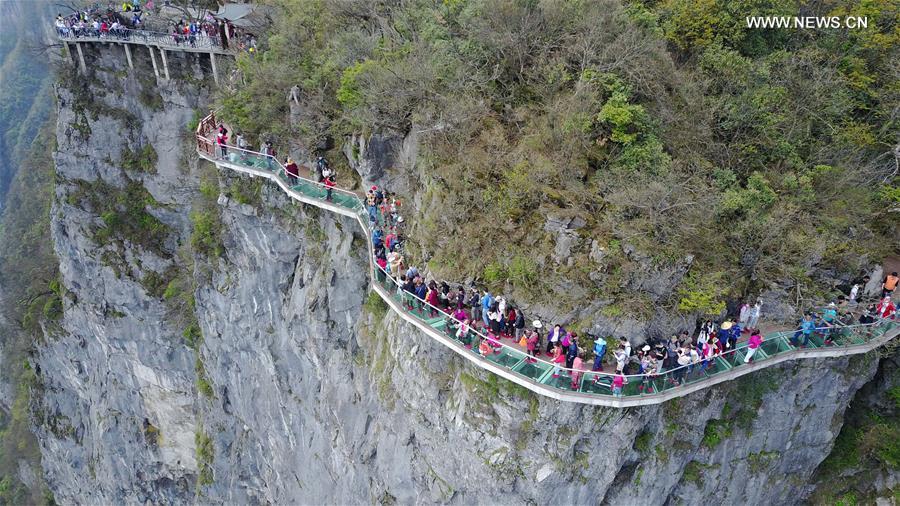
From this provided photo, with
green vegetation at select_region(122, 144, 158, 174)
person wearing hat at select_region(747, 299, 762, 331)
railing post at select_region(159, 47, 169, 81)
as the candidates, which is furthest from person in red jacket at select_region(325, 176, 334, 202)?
green vegetation at select_region(122, 144, 158, 174)

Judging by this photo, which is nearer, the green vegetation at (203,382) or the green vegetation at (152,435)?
the green vegetation at (203,382)

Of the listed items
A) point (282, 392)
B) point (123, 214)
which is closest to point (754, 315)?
point (282, 392)

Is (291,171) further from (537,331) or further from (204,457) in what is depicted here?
(204,457)

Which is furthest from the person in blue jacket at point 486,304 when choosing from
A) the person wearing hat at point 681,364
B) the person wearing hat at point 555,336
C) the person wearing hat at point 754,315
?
the person wearing hat at point 754,315

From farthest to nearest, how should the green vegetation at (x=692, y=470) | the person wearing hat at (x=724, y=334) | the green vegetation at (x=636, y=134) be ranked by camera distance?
the green vegetation at (x=692, y=470), the green vegetation at (x=636, y=134), the person wearing hat at (x=724, y=334)

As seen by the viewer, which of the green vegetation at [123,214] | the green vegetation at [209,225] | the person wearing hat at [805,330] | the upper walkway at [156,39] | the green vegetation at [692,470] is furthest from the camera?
the green vegetation at [123,214]

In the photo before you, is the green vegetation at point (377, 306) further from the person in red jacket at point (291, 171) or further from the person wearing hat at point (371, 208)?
the person in red jacket at point (291, 171)

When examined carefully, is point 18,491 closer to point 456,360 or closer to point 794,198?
point 456,360
